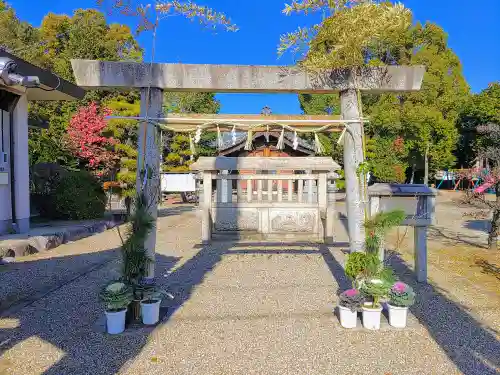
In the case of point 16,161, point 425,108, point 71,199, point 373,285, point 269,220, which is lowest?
point 373,285

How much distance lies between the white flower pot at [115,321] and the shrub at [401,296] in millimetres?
2828

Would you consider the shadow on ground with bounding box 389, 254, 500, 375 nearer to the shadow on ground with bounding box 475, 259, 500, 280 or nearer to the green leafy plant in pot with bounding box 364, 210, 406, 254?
the green leafy plant in pot with bounding box 364, 210, 406, 254

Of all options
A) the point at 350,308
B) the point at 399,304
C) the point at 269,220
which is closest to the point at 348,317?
the point at 350,308

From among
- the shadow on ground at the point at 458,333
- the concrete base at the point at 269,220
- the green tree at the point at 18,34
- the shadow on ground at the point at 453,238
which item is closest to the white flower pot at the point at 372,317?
the shadow on ground at the point at 458,333

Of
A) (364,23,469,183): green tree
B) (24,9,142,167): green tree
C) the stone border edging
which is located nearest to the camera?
the stone border edging

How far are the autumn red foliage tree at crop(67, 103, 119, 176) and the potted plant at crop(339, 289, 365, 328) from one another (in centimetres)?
1674

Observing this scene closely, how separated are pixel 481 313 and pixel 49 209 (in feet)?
39.1

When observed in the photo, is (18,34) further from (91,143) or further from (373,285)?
(373,285)

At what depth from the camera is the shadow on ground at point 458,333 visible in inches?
130

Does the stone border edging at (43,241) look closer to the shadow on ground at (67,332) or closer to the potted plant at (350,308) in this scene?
the shadow on ground at (67,332)

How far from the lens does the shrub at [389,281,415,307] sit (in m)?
3.97

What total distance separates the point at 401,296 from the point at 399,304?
0.29ft

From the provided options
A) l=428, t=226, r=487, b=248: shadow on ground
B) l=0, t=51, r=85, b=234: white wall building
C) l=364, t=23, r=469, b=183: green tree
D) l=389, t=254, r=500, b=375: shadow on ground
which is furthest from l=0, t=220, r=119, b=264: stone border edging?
l=364, t=23, r=469, b=183: green tree

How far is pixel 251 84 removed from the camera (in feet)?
15.5
